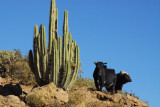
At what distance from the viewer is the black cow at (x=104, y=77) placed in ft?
62.2

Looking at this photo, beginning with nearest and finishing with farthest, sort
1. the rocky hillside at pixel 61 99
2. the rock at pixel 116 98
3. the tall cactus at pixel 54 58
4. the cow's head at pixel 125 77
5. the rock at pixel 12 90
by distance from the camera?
the rocky hillside at pixel 61 99
the tall cactus at pixel 54 58
the rock at pixel 12 90
the rock at pixel 116 98
the cow's head at pixel 125 77

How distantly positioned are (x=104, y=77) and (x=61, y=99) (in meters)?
4.38

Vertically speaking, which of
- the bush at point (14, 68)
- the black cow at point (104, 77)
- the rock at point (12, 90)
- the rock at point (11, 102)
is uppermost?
the bush at point (14, 68)

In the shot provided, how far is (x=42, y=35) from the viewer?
54.7ft

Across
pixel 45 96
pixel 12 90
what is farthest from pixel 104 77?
pixel 12 90

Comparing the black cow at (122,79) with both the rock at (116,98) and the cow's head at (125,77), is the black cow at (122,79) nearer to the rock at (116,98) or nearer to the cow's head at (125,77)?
the cow's head at (125,77)

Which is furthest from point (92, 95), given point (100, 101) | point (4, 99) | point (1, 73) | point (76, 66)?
point (1, 73)

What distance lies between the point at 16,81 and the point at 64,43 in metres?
6.98

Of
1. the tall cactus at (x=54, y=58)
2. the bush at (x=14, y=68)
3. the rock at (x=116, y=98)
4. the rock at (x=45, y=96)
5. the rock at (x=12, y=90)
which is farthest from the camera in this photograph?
the bush at (x=14, y=68)

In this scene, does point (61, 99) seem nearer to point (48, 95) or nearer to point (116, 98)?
point (48, 95)

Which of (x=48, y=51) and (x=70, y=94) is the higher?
(x=48, y=51)

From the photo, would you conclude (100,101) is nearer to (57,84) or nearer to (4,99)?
(57,84)

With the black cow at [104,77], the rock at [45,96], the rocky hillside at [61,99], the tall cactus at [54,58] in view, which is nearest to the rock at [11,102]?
the rocky hillside at [61,99]

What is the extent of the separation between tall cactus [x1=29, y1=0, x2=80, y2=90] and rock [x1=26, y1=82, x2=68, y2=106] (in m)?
1.11
